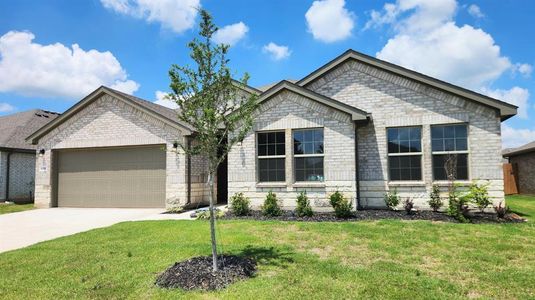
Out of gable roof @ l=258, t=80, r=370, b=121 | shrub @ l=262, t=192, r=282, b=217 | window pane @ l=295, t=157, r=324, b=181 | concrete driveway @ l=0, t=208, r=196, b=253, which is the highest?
gable roof @ l=258, t=80, r=370, b=121

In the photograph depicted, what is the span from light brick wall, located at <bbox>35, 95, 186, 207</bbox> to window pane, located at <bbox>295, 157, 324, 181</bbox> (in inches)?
199

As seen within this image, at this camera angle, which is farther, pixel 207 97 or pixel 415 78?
pixel 415 78

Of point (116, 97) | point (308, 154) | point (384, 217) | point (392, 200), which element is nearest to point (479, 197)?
point (392, 200)

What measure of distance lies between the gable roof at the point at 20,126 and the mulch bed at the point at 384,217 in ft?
47.5

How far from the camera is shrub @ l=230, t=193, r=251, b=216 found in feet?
37.2

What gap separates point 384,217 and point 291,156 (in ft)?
11.8

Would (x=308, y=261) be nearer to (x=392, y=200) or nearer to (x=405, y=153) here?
(x=392, y=200)

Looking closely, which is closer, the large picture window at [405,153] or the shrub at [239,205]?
the shrub at [239,205]

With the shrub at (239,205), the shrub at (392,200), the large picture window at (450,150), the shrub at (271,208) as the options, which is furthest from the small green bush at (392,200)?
the shrub at (239,205)

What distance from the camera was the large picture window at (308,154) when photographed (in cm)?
1148

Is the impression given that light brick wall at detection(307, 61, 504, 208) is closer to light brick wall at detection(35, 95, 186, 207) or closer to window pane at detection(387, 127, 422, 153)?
window pane at detection(387, 127, 422, 153)

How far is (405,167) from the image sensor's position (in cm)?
1173

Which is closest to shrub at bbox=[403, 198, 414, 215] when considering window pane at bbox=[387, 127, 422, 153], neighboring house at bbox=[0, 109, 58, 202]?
window pane at bbox=[387, 127, 422, 153]

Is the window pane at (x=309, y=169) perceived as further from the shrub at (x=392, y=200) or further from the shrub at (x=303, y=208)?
the shrub at (x=392, y=200)
